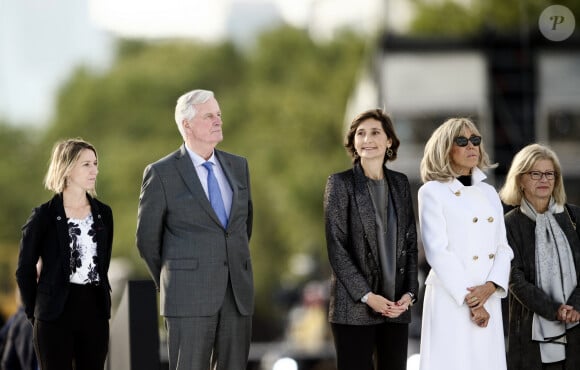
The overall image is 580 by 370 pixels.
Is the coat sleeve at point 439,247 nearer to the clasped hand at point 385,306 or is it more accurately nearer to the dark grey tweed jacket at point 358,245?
the dark grey tweed jacket at point 358,245

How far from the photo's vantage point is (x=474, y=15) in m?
33.2

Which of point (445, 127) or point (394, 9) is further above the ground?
point (394, 9)

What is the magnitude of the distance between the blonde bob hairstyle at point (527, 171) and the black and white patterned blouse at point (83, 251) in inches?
98.0

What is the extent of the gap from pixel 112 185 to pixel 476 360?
4710 centimetres

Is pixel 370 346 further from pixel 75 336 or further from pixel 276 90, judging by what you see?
pixel 276 90

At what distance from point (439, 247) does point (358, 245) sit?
0.45 metres

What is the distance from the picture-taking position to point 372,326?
7230mm

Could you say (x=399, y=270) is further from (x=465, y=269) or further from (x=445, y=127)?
(x=445, y=127)

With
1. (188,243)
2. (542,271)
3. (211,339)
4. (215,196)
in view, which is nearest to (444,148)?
(542,271)

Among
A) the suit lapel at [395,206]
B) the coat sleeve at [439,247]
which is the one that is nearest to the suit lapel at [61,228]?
the suit lapel at [395,206]

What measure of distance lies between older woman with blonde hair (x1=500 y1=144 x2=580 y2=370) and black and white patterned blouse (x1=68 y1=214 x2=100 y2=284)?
2405 mm

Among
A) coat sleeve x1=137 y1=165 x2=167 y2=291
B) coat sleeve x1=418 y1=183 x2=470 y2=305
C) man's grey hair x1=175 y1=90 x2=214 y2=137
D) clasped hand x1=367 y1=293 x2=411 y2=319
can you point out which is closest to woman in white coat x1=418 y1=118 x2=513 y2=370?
coat sleeve x1=418 y1=183 x2=470 y2=305

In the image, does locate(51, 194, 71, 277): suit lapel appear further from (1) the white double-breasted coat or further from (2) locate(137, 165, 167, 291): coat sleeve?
(1) the white double-breasted coat

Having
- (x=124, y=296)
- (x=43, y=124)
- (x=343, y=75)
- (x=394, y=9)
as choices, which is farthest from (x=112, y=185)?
→ (x=124, y=296)
